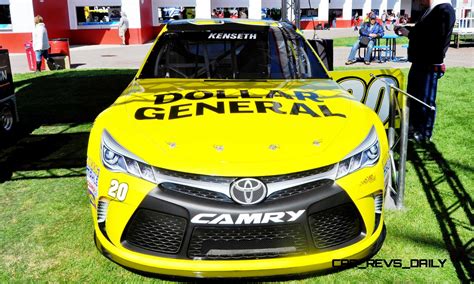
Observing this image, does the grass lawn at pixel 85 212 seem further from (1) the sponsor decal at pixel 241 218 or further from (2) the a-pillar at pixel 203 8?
(2) the a-pillar at pixel 203 8

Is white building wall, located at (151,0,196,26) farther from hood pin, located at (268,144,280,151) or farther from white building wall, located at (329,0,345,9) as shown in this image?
hood pin, located at (268,144,280,151)

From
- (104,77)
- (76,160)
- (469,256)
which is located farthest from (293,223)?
(104,77)

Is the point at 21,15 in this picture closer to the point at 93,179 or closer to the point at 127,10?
the point at 127,10

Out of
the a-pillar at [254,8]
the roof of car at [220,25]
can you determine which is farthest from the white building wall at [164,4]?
the roof of car at [220,25]

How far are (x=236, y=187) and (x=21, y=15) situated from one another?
22.2m

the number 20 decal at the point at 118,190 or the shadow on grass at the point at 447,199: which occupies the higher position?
the number 20 decal at the point at 118,190

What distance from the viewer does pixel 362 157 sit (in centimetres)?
286

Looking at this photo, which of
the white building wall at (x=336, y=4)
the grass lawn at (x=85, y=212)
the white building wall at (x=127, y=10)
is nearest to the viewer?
the grass lawn at (x=85, y=212)

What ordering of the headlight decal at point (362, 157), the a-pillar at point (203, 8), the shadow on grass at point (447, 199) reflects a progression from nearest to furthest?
the headlight decal at point (362, 157), the shadow on grass at point (447, 199), the a-pillar at point (203, 8)

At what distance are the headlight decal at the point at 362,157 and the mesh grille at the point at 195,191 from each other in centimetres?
67

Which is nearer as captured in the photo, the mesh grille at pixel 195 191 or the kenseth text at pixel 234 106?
the mesh grille at pixel 195 191

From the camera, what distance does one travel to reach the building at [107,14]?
2170 cm

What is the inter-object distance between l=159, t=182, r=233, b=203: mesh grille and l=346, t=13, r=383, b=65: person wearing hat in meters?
13.1

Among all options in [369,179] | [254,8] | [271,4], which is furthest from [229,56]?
[271,4]
